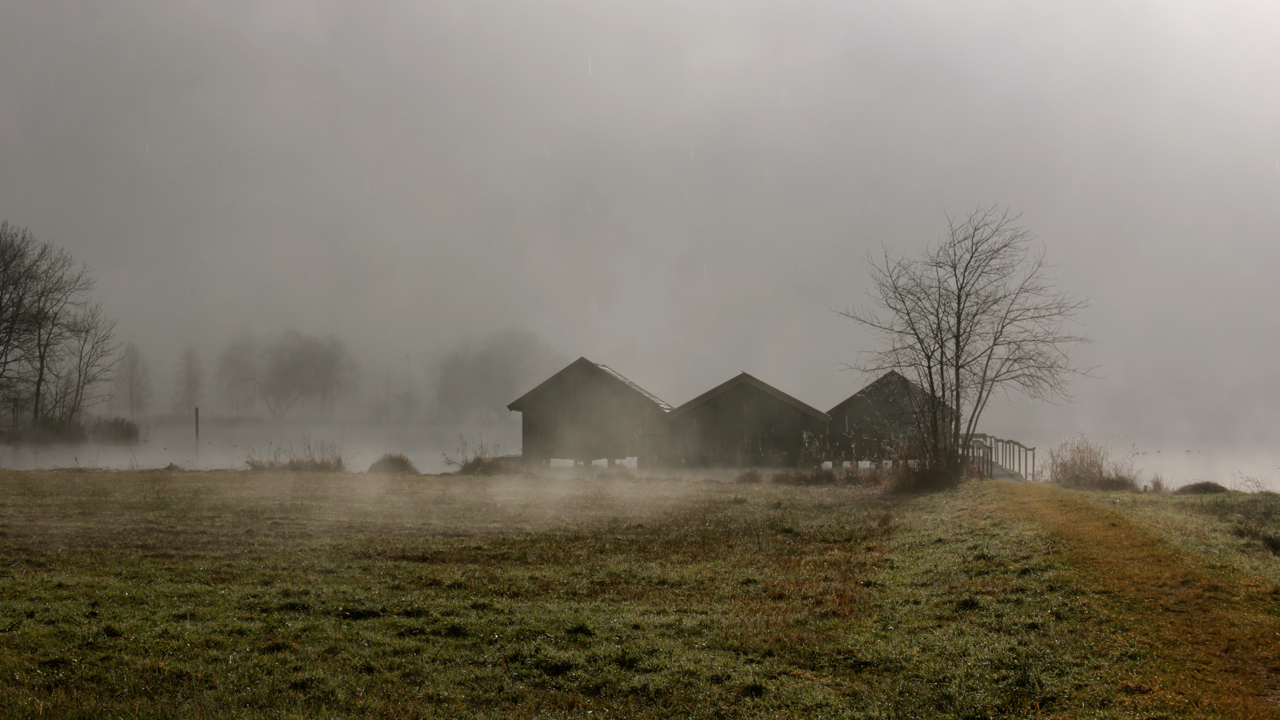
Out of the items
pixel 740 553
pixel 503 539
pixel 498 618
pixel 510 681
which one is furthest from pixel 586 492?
pixel 510 681

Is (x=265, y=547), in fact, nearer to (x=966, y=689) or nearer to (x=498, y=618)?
(x=498, y=618)

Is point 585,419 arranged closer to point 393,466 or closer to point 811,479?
point 393,466

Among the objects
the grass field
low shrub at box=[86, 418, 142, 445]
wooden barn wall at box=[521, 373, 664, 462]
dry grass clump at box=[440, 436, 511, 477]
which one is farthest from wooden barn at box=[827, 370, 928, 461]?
low shrub at box=[86, 418, 142, 445]

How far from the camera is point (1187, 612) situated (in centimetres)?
753

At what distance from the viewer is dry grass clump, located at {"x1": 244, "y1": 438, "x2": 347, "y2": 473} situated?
98.1ft

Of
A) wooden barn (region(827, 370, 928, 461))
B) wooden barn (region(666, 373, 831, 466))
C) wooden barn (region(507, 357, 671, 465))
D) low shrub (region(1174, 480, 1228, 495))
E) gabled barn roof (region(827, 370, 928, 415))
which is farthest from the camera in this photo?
wooden barn (region(507, 357, 671, 465))

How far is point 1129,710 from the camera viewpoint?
5.56 m

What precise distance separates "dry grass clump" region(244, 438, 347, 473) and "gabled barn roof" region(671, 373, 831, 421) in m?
15.4

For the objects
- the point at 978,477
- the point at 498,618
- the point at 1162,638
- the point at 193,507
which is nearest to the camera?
the point at 1162,638

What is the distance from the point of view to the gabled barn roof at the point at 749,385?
36594mm

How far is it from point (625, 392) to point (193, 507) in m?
24.4

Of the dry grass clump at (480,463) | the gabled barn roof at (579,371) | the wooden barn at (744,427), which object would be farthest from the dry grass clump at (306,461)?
the wooden barn at (744,427)

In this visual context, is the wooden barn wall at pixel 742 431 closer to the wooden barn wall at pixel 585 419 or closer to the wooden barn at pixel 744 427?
the wooden barn at pixel 744 427

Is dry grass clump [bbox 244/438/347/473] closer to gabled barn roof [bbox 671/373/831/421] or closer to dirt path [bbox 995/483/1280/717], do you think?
gabled barn roof [bbox 671/373/831/421]
